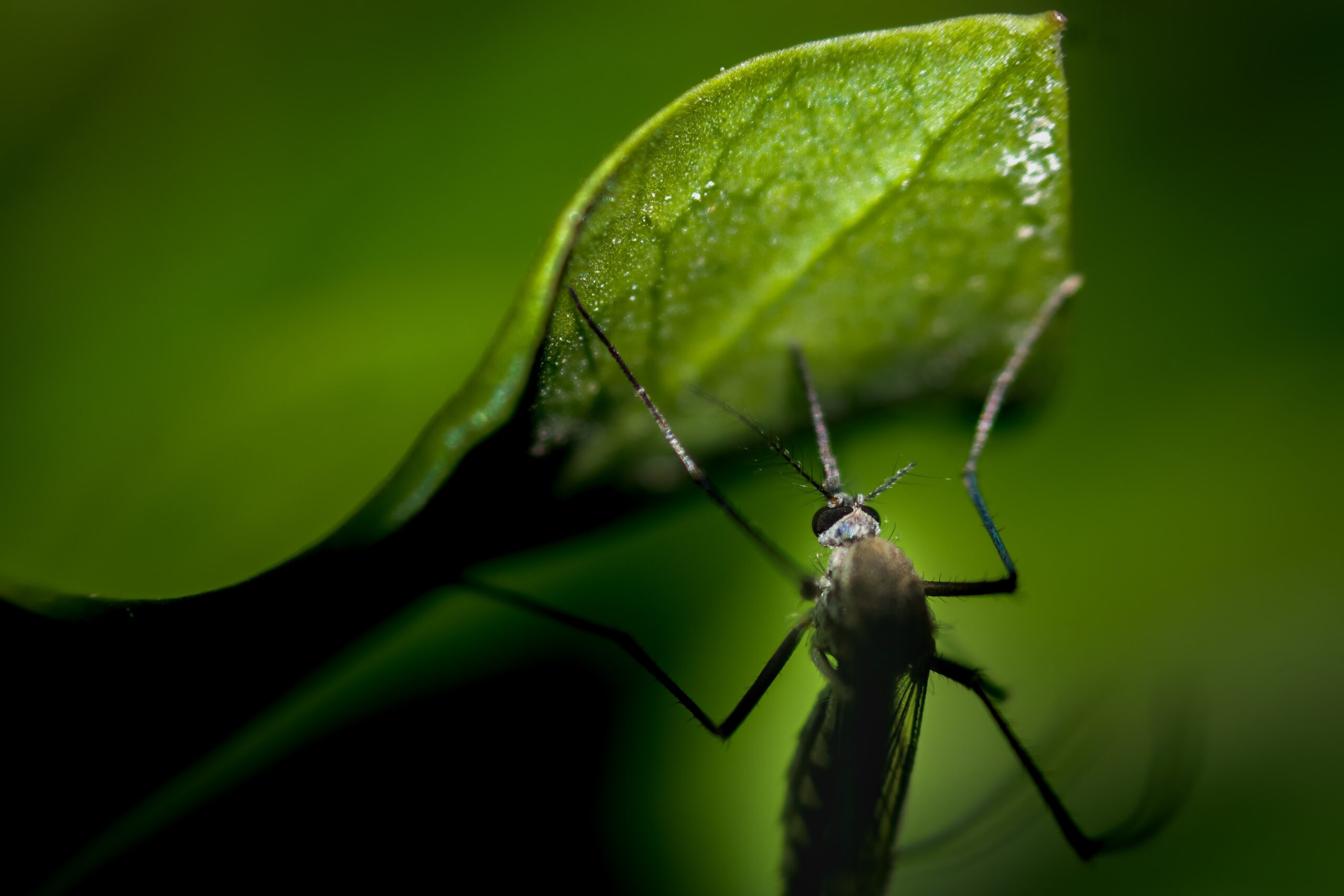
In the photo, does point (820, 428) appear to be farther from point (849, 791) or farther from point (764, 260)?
point (849, 791)

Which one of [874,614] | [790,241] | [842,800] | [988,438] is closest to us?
→ [790,241]

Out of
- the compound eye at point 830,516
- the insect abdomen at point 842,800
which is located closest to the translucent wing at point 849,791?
the insect abdomen at point 842,800

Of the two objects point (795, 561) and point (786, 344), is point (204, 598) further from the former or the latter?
point (795, 561)

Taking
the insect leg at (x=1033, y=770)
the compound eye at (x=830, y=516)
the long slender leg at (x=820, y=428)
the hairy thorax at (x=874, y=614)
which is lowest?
the insect leg at (x=1033, y=770)

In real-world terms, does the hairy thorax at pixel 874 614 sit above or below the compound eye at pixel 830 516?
below

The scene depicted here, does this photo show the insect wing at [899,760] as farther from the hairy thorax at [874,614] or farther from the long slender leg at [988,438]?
the long slender leg at [988,438]

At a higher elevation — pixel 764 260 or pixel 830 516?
pixel 764 260

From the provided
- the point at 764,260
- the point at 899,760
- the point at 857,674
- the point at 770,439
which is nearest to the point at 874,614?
the point at 857,674
